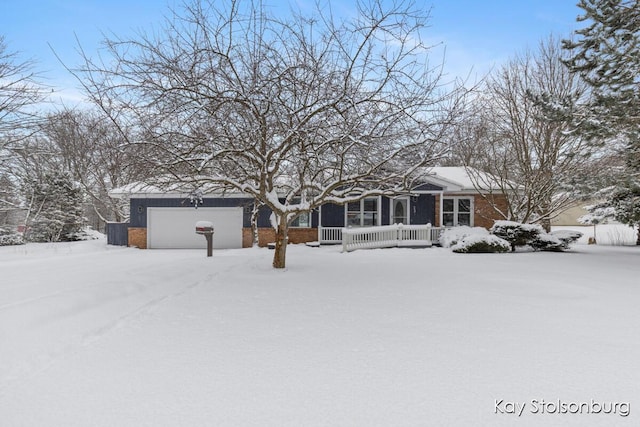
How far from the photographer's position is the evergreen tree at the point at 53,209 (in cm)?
2133

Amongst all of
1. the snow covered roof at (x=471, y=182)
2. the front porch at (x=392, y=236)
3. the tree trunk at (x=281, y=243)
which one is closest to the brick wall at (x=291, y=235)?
the front porch at (x=392, y=236)

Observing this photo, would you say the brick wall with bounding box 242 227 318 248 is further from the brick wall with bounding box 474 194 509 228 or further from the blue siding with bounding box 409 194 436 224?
the brick wall with bounding box 474 194 509 228

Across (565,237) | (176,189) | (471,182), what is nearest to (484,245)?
(565,237)

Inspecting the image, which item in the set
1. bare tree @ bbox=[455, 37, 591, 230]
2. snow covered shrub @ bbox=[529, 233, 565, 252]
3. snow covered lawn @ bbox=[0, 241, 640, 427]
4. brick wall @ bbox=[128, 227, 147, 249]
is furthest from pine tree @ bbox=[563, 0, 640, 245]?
brick wall @ bbox=[128, 227, 147, 249]

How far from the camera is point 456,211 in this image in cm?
1977

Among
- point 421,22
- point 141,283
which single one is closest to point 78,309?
point 141,283

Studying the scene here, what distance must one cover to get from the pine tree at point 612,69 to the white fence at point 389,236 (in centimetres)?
737

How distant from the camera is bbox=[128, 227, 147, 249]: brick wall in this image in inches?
742

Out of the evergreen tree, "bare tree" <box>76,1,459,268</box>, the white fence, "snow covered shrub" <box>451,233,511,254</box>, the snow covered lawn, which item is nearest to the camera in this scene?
the snow covered lawn

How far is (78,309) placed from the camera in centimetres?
519

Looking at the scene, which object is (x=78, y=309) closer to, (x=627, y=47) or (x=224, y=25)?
(x=224, y=25)

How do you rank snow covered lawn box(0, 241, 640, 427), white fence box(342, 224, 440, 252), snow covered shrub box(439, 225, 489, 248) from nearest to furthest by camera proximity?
snow covered lawn box(0, 241, 640, 427) < snow covered shrub box(439, 225, 489, 248) < white fence box(342, 224, 440, 252)

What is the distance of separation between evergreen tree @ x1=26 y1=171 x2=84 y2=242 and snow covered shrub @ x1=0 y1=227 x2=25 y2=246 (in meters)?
0.84

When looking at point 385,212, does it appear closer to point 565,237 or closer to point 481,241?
point 481,241
